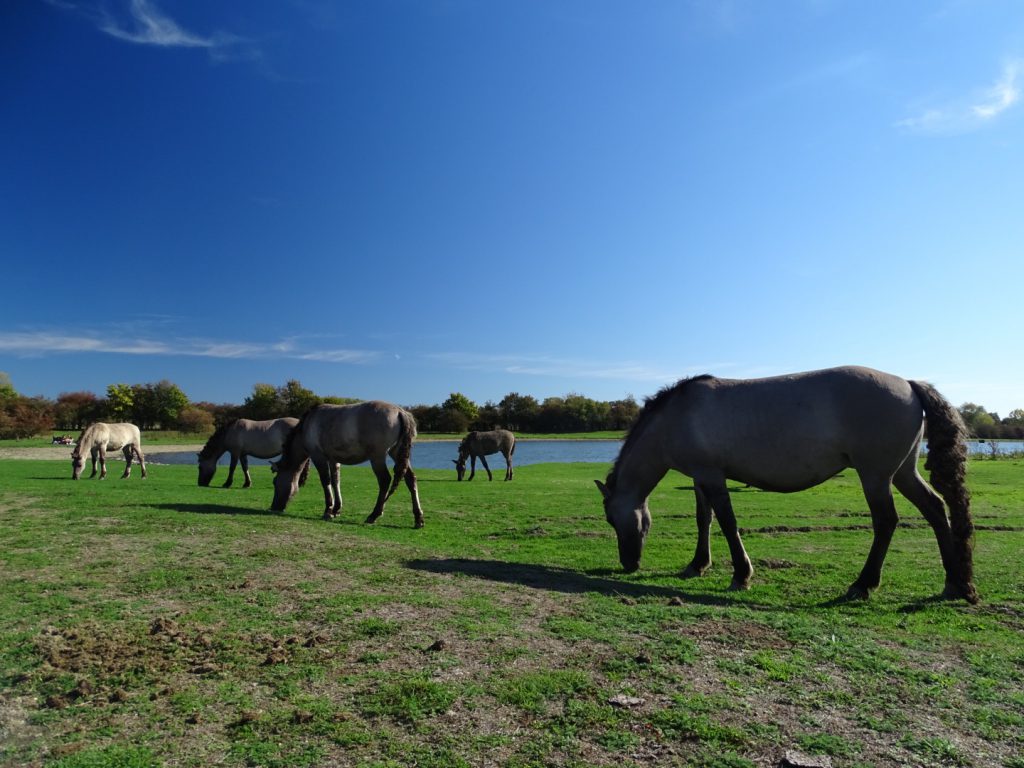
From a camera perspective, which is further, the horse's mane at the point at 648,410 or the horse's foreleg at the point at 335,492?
the horse's foreleg at the point at 335,492

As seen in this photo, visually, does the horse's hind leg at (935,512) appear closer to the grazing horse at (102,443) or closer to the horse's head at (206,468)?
the horse's head at (206,468)

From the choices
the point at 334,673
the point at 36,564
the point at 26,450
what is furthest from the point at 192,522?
the point at 26,450

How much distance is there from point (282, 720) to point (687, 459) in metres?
5.80

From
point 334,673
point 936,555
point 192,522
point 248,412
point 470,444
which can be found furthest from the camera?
point 248,412

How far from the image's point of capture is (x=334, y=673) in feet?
12.6

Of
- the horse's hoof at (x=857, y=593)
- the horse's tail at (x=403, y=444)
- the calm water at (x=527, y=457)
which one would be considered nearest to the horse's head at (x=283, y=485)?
the horse's tail at (x=403, y=444)

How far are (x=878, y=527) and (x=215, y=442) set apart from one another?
20.5m

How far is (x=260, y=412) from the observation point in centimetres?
9262

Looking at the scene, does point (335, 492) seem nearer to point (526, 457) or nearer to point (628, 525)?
point (628, 525)

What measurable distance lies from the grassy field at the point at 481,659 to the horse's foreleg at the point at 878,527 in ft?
0.92

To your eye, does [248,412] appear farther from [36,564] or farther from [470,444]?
[36,564]

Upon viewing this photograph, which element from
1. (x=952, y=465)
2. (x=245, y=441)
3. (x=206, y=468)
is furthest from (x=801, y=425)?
(x=206, y=468)

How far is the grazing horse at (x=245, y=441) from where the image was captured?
67.5 ft

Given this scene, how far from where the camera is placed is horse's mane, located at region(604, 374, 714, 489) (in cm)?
805
